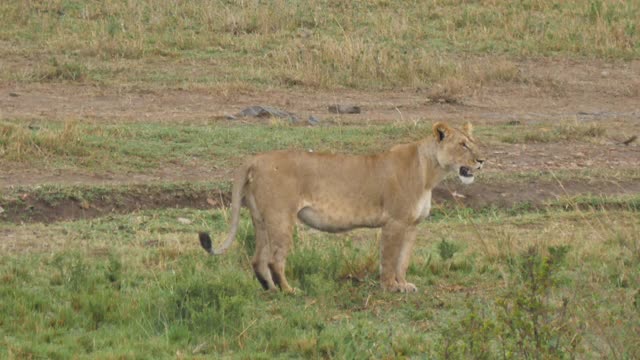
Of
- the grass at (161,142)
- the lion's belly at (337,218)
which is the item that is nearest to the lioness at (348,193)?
the lion's belly at (337,218)

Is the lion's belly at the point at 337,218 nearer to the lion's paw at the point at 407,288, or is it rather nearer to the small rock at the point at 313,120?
the lion's paw at the point at 407,288

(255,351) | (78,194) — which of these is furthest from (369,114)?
(255,351)

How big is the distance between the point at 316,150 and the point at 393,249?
16.1 feet

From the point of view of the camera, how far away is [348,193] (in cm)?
744

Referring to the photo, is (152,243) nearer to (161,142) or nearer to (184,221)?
(184,221)

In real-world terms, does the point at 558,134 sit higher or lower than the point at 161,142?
lower

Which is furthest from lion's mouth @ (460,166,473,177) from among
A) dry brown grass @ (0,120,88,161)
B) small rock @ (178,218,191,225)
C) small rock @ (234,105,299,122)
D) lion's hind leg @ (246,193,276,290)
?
small rock @ (234,105,299,122)

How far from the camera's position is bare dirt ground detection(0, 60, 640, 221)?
11148 mm

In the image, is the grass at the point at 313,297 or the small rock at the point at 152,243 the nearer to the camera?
the grass at the point at 313,297

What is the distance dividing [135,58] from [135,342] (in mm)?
9905

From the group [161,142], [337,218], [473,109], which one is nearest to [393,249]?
[337,218]

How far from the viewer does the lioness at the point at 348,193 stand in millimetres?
7254

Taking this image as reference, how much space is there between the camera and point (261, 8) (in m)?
17.8

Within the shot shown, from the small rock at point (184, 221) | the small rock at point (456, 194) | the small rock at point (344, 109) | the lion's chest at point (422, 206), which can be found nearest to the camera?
the lion's chest at point (422, 206)
